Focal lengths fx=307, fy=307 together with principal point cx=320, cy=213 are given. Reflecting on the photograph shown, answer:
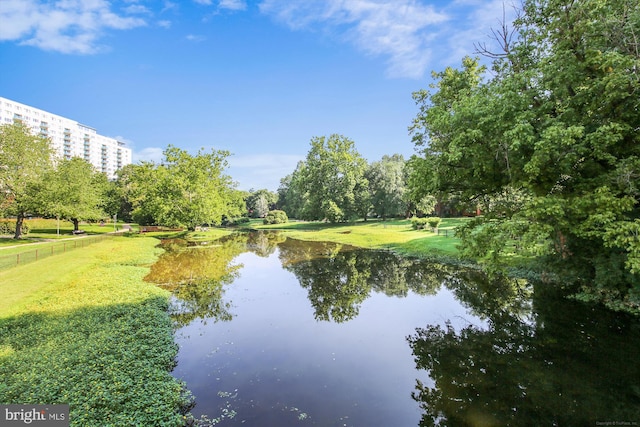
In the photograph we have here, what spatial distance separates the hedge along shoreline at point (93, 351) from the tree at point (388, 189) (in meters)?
49.3

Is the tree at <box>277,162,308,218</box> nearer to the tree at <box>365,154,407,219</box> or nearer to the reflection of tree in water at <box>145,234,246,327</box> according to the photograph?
the tree at <box>365,154,407,219</box>

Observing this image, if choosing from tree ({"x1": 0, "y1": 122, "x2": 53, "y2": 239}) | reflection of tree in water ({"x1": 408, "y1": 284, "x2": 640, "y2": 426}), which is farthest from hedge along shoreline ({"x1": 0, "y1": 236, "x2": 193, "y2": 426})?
tree ({"x1": 0, "y1": 122, "x2": 53, "y2": 239})

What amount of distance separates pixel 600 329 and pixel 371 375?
848 centimetres

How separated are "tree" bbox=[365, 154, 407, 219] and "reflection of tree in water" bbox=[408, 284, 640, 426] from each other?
47.3 meters

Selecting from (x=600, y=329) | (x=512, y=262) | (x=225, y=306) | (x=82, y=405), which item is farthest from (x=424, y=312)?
(x=82, y=405)

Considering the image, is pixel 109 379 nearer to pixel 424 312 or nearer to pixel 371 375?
pixel 371 375

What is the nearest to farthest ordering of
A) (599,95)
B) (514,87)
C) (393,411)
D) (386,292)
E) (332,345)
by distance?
(393,411), (599,95), (332,345), (514,87), (386,292)

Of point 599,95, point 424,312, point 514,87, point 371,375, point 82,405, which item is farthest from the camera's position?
point 424,312

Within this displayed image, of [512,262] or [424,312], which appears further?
[512,262]

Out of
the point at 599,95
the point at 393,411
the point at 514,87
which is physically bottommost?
the point at 393,411

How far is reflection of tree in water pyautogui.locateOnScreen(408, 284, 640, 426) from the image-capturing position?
6.64m

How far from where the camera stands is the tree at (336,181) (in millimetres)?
58375

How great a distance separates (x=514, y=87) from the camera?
1134 cm

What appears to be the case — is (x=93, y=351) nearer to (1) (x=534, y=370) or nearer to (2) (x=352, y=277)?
(1) (x=534, y=370)
